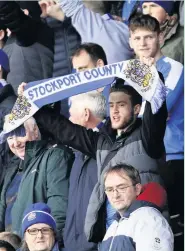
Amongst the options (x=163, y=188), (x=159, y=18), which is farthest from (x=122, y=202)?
(x=159, y=18)

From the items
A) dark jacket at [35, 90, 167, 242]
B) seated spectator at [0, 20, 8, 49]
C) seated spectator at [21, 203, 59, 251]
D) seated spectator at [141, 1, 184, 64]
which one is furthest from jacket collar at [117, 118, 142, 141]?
seated spectator at [0, 20, 8, 49]

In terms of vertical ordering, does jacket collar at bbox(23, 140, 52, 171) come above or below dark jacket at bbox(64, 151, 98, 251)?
above

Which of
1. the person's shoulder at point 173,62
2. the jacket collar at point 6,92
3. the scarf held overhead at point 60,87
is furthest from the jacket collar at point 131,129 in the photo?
the jacket collar at point 6,92

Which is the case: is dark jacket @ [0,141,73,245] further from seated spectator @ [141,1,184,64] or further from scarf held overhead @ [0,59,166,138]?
seated spectator @ [141,1,184,64]

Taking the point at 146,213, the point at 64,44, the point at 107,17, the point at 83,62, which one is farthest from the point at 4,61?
the point at 146,213

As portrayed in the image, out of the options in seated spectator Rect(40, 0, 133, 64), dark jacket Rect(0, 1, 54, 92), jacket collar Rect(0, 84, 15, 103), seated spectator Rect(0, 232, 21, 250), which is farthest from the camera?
dark jacket Rect(0, 1, 54, 92)

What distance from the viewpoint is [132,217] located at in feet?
28.4

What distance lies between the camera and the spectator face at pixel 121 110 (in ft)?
31.6

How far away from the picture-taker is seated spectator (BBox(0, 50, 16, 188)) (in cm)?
1113

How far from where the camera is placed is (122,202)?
8.87 metres

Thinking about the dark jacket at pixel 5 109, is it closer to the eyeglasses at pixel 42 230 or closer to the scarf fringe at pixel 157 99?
the eyeglasses at pixel 42 230

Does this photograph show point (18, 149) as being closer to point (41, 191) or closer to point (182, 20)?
point (41, 191)

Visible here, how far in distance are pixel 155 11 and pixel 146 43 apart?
1007 millimetres

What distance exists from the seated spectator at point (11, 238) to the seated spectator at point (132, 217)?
3.87 ft
